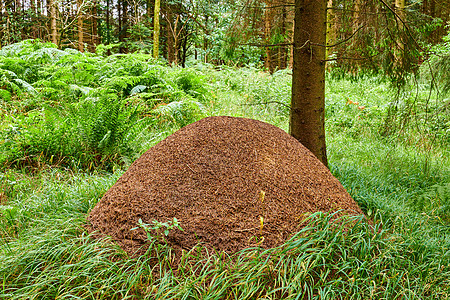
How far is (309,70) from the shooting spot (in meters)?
3.20

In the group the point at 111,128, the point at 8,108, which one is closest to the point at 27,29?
the point at 8,108

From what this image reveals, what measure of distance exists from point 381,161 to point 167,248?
3.83 m

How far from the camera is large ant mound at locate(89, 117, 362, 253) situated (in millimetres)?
2154

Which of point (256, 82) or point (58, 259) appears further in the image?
point (256, 82)

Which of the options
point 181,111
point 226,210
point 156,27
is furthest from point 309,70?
Answer: point 156,27

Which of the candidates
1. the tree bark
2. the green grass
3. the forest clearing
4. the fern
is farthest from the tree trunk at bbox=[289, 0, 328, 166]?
the tree bark

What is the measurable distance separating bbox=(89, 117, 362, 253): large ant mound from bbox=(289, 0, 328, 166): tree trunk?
516 mm

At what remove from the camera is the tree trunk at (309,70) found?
315 cm

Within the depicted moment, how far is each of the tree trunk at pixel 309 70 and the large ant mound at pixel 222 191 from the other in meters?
0.52

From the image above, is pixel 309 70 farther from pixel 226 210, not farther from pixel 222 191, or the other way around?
pixel 226 210

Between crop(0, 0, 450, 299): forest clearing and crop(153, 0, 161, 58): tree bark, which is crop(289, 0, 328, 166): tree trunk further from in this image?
crop(153, 0, 161, 58): tree bark

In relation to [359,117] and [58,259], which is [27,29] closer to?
[359,117]

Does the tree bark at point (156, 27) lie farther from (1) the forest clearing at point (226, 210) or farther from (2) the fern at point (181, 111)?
(1) the forest clearing at point (226, 210)

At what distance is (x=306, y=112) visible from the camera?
3260mm
